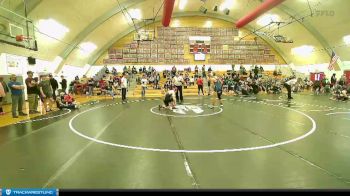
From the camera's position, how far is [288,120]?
948 cm

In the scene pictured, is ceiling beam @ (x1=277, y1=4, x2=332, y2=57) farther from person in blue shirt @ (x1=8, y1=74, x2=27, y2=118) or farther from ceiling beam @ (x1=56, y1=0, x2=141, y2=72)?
person in blue shirt @ (x1=8, y1=74, x2=27, y2=118)

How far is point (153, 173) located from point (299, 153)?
2995 millimetres

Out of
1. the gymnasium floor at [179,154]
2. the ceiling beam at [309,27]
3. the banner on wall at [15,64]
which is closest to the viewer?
the gymnasium floor at [179,154]

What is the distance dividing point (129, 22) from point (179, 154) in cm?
2561

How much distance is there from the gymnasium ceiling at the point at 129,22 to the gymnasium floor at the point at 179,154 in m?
10.0

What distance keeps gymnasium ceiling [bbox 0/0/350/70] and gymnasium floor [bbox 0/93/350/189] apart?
10.0 meters

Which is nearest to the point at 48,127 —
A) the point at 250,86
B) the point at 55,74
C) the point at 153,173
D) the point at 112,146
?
the point at 112,146

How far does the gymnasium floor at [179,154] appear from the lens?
13.4 ft

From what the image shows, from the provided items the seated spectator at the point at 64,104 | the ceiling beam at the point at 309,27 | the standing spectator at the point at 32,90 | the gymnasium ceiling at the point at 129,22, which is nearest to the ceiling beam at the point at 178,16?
the gymnasium ceiling at the point at 129,22

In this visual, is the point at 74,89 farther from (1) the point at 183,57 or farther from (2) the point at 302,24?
(2) the point at 302,24

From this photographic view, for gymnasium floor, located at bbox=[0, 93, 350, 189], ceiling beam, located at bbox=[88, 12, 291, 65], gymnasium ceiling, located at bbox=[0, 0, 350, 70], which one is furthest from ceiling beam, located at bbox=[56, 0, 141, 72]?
gymnasium floor, located at bbox=[0, 93, 350, 189]

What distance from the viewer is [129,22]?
29.0m

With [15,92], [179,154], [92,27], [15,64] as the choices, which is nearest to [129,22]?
[92,27]

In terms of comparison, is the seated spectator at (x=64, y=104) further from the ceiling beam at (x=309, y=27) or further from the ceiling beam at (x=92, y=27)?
the ceiling beam at (x=309, y=27)
